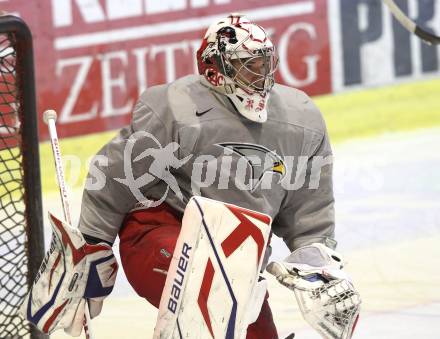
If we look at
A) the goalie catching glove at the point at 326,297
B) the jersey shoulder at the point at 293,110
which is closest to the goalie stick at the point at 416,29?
the jersey shoulder at the point at 293,110

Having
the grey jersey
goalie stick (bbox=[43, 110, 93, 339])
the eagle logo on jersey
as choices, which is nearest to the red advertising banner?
goalie stick (bbox=[43, 110, 93, 339])

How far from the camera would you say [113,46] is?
596cm

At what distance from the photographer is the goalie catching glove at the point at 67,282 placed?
322cm

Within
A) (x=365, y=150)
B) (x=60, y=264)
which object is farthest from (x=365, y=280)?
(x=365, y=150)

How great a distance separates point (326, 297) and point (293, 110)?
58cm

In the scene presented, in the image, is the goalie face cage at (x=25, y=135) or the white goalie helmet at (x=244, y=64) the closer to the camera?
the white goalie helmet at (x=244, y=64)

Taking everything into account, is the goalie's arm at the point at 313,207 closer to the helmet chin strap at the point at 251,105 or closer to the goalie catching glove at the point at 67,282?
the helmet chin strap at the point at 251,105

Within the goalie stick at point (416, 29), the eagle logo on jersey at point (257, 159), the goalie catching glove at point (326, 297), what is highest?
the goalie stick at point (416, 29)

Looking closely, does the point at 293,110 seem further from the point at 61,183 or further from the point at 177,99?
the point at 61,183

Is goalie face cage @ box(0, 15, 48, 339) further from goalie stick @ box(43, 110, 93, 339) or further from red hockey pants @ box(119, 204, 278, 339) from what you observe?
red hockey pants @ box(119, 204, 278, 339)

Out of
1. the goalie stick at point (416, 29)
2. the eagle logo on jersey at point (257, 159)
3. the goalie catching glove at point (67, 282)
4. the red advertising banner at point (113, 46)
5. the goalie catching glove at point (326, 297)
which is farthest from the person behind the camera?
the red advertising banner at point (113, 46)

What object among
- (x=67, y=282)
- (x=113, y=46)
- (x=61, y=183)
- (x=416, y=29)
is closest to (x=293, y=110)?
(x=61, y=183)

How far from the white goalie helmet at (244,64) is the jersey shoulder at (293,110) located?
74 millimetres

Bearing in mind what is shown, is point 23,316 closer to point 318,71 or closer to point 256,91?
point 256,91
